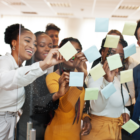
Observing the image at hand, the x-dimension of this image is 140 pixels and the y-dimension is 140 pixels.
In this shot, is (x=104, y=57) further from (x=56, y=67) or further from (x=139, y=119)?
(x=139, y=119)

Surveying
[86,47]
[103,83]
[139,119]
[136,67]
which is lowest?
[139,119]

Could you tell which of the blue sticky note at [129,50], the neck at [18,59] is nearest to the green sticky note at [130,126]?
the blue sticky note at [129,50]

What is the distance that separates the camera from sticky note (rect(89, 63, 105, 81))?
2.86 ft

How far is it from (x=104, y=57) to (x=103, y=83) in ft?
0.52

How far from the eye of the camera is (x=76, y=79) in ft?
2.83

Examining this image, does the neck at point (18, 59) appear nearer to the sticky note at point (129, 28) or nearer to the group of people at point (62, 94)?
the group of people at point (62, 94)

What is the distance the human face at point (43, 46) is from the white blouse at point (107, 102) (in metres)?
0.31

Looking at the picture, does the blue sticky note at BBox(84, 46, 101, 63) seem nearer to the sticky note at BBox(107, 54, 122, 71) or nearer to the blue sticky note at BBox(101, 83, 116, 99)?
the sticky note at BBox(107, 54, 122, 71)

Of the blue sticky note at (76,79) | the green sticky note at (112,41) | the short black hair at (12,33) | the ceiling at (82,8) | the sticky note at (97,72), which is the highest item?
the ceiling at (82,8)

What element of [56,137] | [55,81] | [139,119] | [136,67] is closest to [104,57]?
[136,67]

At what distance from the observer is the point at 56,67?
34.3 inches

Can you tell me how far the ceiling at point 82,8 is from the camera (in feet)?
2.84

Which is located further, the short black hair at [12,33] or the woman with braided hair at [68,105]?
the short black hair at [12,33]

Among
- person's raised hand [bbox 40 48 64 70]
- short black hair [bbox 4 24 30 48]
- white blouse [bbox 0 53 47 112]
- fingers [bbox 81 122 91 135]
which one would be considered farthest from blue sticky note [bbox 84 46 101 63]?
short black hair [bbox 4 24 30 48]
